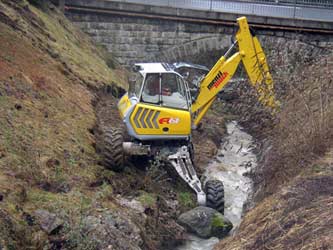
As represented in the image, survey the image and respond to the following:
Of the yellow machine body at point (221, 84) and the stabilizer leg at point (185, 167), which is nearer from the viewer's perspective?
the yellow machine body at point (221, 84)

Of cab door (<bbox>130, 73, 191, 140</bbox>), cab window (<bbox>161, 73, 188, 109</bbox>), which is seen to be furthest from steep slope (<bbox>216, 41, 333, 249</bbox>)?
cab window (<bbox>161, 73, 188, 109</bbox>)

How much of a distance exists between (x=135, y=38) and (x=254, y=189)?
35.5 feet

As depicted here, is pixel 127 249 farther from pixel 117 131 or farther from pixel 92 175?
pixel 117 131

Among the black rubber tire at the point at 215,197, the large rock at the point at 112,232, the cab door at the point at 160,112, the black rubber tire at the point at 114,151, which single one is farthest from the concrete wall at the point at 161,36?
the large rock at the point at 112,232

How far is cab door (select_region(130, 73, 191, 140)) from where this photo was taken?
40.7ft

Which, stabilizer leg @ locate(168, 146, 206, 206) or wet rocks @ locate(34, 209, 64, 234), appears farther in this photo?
stabilizer leg @ locate(168, 146, 206, 206)

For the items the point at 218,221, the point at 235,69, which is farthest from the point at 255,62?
the point at 218,221

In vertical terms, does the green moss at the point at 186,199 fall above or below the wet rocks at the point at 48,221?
below

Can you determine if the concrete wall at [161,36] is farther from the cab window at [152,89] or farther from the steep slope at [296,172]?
the cab window at [152,89]

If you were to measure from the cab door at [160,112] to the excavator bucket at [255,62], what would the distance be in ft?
8.32

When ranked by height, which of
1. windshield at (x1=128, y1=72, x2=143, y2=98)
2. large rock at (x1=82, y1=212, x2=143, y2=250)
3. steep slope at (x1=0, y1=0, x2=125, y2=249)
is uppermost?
windshield at (x1=128, y1=72, x2=143, y2=98)

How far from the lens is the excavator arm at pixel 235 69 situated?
14398mm

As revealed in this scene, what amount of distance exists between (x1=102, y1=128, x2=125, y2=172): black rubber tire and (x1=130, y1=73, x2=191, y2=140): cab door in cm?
51

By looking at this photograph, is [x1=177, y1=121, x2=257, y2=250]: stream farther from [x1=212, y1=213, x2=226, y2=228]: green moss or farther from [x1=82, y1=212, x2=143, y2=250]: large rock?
[x1=82, y1=212, x2=143, y2=250]: large rock
